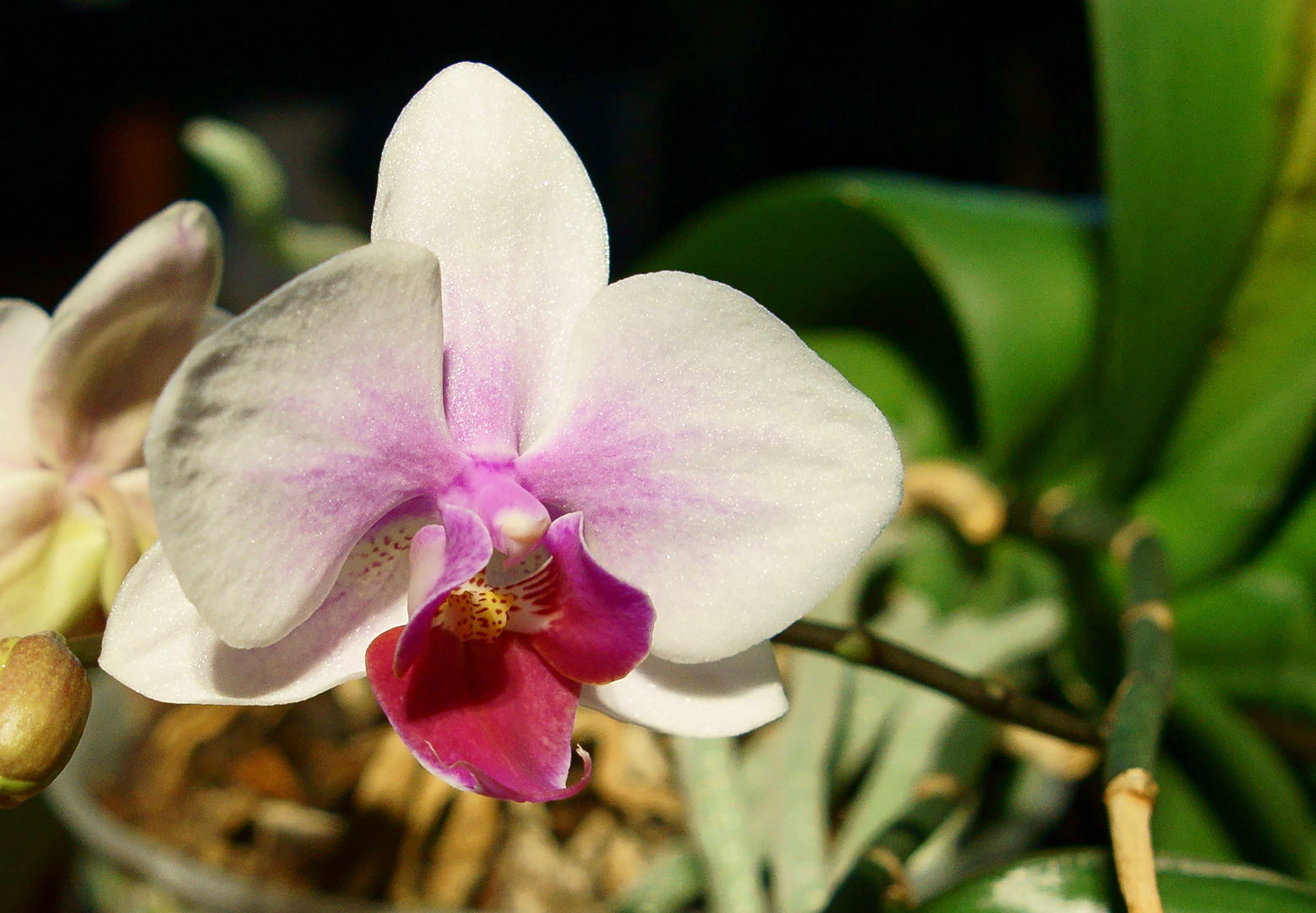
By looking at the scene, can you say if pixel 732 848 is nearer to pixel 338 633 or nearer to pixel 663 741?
pixel 663 741

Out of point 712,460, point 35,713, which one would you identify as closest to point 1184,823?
point 712,460

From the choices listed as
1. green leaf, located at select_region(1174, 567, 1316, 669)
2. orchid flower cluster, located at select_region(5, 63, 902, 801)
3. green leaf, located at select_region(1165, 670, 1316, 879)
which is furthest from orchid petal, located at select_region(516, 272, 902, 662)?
green leaf, located at select_region(1174, 567, 1316, 669)

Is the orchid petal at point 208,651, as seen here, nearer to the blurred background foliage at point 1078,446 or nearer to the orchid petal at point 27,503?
the orchid petal at point 27,503

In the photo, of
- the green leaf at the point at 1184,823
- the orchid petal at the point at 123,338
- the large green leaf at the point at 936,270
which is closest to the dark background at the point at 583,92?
the large green leaf at the point at 936,270

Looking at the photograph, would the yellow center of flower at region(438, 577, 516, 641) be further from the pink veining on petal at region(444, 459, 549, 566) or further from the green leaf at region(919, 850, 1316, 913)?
the green leaf at region(919, 850, 1316, 913)

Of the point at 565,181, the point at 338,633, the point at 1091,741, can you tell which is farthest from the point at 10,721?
the point at 1091,741
